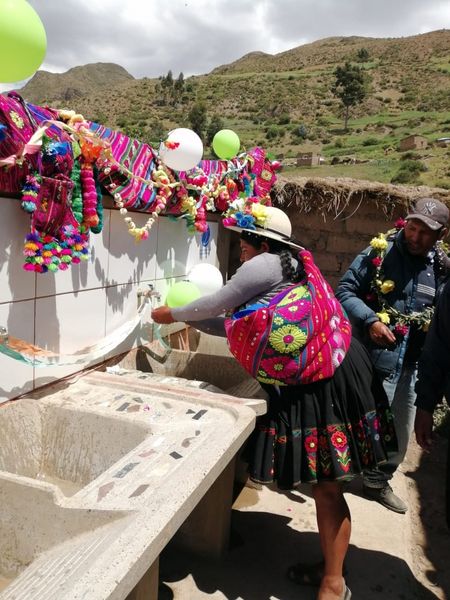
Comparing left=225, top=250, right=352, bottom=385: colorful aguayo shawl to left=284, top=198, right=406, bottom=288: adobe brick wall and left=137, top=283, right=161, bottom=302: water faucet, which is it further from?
left=284, top=198, right=406, bottom=288: adobe brick wall

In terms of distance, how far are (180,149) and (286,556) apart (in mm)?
2199

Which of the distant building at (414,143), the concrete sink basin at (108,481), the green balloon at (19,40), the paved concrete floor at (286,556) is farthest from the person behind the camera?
the distant building at (414,143)

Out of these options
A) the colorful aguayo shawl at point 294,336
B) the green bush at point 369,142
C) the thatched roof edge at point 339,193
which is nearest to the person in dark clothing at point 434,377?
the colorful aguayo shawl at point 294,336

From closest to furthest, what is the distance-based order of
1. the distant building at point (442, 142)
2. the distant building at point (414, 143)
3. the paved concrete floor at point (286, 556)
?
the paved concrete floor at point (286, 556) → the distant building at point (442, 142) → the distant building at point (414, 143)

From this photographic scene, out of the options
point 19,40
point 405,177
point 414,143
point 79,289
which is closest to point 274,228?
point 79,289

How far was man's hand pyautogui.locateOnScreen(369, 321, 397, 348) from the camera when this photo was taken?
2.42m

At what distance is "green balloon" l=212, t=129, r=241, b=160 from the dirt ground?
261 centimetres

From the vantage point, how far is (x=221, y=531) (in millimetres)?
2215

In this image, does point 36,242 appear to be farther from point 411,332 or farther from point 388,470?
point 388,470

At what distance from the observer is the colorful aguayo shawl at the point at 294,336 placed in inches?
69.3

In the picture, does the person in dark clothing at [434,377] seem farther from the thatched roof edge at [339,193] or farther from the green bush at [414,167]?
the green bush at [414,167]

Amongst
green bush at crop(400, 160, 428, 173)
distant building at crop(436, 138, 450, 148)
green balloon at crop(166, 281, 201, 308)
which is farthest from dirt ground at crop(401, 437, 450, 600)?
distant building at crop(436, 138, 450, 148)

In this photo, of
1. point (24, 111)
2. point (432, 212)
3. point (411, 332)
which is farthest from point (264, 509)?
point (24, 111)

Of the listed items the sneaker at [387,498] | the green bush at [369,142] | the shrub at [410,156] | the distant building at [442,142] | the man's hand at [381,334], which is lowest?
the sneaker at [387,498]
